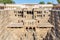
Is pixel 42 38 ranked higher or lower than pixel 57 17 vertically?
lower

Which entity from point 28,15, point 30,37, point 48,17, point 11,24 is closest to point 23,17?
point 28,15

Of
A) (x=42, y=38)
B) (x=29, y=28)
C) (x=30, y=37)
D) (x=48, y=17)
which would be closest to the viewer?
(x=30, y=37)

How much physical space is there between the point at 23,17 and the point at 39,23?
712cm

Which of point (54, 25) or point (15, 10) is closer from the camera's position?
point (54, 25)

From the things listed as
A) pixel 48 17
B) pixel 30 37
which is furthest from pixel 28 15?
pixel 30 37

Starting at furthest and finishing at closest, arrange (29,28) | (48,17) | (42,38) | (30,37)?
(48,17)
(29,28)
(42,38)
(30,37)

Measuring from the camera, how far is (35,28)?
45.2 metres

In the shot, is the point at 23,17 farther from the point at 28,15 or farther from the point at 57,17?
the point at 57,17

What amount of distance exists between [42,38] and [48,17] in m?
9.17

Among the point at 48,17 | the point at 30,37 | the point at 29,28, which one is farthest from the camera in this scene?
the point at 48,17

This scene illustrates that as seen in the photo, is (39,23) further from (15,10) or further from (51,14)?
(15,10)

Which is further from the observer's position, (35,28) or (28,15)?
(28,15)

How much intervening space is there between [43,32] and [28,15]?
10.0 metres

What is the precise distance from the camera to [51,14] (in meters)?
50.9
